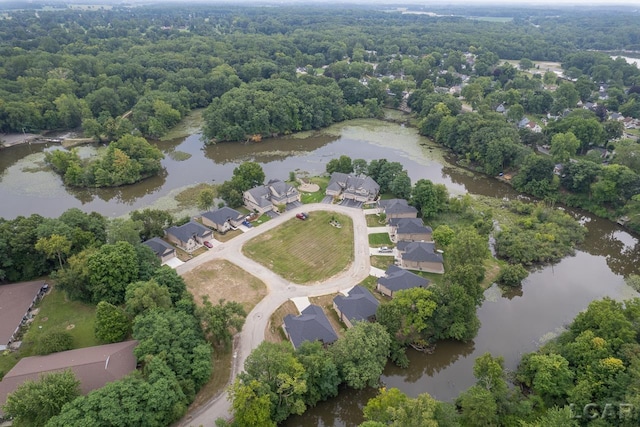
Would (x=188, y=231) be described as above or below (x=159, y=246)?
below

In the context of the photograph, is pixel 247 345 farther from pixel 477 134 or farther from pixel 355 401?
pixel 477 134

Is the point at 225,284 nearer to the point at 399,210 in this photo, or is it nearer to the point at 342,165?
the point at 399,210

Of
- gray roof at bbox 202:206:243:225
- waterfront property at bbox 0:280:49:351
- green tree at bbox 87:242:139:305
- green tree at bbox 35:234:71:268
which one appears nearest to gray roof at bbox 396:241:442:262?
gray roof at bbox 202:206:243:225

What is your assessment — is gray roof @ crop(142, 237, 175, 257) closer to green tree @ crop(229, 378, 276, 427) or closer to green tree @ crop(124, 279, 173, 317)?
green tree @ crop(124, 279, 173, 317)

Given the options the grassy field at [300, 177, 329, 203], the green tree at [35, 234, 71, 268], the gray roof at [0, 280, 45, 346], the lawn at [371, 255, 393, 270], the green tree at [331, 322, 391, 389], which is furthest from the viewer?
the grassy field at [300, 177, 329, 203]

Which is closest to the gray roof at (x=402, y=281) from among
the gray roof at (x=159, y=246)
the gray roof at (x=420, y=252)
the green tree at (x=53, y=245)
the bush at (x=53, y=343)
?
Answer: the gray roof at (x=420, y=252)

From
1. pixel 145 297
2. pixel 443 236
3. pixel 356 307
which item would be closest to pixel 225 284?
pixel 145 297

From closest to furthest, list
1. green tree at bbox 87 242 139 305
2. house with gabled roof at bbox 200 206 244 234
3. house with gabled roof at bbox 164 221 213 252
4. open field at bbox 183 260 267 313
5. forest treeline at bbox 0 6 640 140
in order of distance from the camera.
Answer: green tree at bbox 87 242 139 305, open field at bbox 183 260 267 313, house with gabled roof at bbox 164 221 213 252, house with gabled roof at bbox 200 206 244 234, forest treeline at bbox 0 6 640 140
